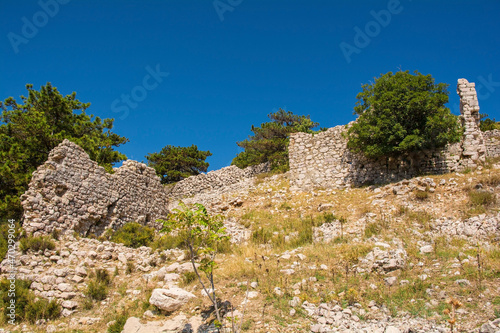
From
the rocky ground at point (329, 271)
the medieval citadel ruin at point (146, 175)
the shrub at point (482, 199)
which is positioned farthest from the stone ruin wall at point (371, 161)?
the shrub at point (482, 199)

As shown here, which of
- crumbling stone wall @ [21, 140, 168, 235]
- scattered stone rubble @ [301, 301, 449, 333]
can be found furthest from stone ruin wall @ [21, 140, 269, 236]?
scattered stone rubble @ [301, 301, 449, 333]

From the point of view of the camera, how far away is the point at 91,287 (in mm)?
7930

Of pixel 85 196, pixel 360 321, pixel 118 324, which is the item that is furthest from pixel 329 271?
pixel 85 196

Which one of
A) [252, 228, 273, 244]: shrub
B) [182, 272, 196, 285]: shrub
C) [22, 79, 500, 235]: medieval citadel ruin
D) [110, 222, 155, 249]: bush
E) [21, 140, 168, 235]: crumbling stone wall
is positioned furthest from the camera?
[110, 222, 155, 249]: bush

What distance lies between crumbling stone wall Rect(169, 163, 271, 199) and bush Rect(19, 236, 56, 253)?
421 inches

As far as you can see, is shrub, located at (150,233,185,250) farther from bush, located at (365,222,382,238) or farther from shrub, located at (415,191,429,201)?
shrub, located at (415,191,429,201)

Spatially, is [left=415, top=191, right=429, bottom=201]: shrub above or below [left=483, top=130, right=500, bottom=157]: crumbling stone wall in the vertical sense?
below

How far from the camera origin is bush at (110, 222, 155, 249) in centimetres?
1152

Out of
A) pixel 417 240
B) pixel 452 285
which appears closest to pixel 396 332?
pixel 452 285

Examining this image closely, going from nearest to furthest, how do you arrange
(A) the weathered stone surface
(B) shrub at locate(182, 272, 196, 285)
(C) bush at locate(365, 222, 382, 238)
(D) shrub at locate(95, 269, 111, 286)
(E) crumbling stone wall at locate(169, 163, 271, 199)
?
1. (A) the weathered stone surface
2. (B) shrub at locate(182, 272, 196, 285)
3. (D) shrub at locate(95, 269, 111, 286)
4. (C) bush at locate(365, 222, 382, 238)
5. (E) crumbling stone wall at locate(169, 163, 271, 199)

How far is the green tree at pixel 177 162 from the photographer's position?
28.0 metres

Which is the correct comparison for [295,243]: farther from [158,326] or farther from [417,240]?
[158,326]

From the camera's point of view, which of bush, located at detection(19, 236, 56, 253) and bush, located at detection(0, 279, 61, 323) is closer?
bush, located at detection(0, 279, 61, 323)

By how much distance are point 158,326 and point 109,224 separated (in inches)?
281
